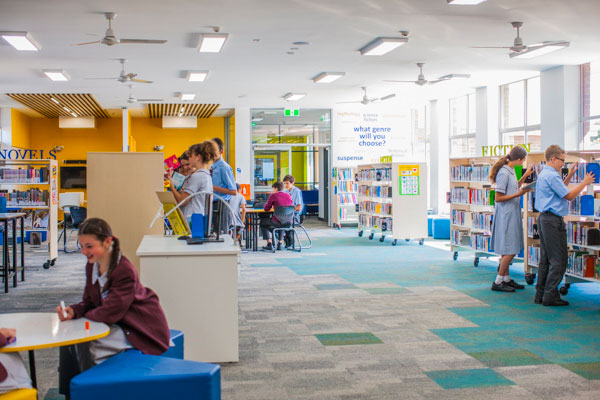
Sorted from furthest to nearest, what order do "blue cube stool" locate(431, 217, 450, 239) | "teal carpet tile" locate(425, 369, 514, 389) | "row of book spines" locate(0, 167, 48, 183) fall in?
1. "blue cube stool" locate(431, 217, 450, 239)
2. "row of book spines" locate(0, 167, 48, 183)
3. "teal carpet tile" locate(425, 369, 514, 389)

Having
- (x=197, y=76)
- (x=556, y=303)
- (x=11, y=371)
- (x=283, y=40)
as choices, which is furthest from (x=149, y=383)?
(x=197, y=76)

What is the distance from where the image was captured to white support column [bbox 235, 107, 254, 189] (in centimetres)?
1708

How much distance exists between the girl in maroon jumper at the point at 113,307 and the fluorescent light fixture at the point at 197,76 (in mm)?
9082

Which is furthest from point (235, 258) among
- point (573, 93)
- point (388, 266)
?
point (573, 93)

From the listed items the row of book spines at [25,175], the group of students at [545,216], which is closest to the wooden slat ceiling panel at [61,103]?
the row of book spines at [25,175]

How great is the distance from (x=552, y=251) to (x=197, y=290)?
391cm

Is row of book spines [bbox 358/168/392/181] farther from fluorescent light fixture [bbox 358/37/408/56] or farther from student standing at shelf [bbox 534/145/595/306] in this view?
student standing at shelf [bbox 534/145/595/306]

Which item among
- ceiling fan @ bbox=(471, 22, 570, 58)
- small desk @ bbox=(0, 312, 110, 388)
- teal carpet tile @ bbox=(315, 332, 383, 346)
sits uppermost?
ceiling fan @ bbox=(471, 22, 570, 58)

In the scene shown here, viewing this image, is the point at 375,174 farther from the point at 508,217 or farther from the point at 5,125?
the point at 5,125

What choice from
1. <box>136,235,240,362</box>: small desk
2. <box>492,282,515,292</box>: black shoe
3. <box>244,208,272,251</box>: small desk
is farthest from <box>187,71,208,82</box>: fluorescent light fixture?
<box>136,235,240,362</box>: small desk

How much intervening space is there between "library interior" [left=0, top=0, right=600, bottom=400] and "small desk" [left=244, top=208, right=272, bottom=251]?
0.13 m

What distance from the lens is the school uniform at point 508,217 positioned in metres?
7.29

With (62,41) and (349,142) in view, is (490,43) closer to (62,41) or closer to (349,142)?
(62,41)

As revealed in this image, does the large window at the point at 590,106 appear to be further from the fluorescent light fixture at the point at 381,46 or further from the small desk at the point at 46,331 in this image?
the small desk at the point at 46,331
